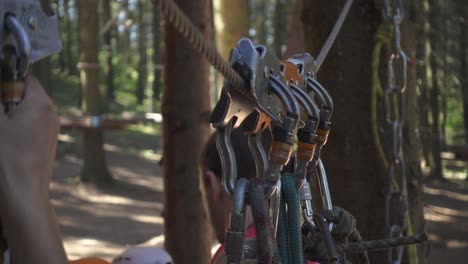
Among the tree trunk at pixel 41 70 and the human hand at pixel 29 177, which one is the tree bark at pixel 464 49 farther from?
the human hand at pixel 29 177

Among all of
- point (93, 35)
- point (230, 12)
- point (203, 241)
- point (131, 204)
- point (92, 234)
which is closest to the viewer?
point (203, 241)

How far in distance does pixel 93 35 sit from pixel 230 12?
15.6ft

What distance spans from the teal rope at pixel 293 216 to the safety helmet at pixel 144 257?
126 cm

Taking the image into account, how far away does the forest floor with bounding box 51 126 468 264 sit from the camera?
23.1ft

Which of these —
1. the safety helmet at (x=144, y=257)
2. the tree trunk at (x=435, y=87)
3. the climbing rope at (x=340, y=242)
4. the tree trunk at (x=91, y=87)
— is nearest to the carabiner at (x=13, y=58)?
the climbing rope at (x=340, y=242)

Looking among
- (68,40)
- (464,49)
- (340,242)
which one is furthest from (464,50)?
(68,40)

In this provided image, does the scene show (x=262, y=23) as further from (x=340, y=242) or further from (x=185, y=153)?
(x=340, y=242)

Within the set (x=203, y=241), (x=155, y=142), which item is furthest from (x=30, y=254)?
(x=155, y=142)

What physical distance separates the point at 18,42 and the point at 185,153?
254cm

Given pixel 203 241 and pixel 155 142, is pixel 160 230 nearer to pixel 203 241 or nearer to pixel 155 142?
pixel 203 241

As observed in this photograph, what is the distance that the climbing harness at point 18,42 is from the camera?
0.56 meters

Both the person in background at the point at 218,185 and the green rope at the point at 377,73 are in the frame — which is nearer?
the person in background at the point at 218,185

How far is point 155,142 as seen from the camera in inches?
692

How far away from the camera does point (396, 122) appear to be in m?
1.54
